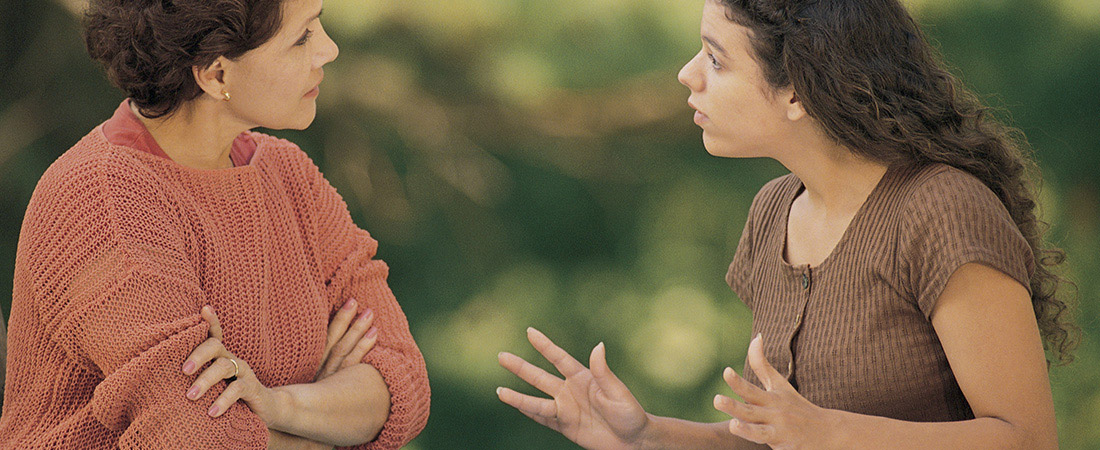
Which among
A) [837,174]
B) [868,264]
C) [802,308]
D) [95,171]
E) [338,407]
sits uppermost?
[837,174]

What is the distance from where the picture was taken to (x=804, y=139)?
5.58 feet

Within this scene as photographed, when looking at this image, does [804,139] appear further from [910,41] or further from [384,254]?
[384,254]

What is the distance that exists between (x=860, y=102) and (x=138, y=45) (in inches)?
46.4

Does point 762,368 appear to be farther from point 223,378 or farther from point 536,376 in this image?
point 223,378

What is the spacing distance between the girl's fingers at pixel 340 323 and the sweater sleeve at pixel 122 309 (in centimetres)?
31

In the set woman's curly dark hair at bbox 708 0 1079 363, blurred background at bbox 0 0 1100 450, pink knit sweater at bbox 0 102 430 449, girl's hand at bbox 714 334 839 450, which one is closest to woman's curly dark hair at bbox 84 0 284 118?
pink knit sweater at bbox 0 102 430 449

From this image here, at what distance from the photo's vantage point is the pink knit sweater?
4.74 feet

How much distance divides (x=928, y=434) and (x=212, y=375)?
43.0 inches

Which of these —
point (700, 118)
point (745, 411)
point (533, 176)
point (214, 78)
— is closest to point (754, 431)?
point (745, 411)

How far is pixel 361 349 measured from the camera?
181 cm

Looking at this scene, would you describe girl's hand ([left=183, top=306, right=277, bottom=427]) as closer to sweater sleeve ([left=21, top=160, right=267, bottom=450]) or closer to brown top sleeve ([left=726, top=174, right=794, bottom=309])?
sweater sleeve ([left=21, top=160, right=267, bottom=450])

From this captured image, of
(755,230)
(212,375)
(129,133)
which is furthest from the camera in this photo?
(755,230)

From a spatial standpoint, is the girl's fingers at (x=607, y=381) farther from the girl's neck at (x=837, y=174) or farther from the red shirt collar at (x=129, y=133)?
the red shirt collar at (x=129, y=133)

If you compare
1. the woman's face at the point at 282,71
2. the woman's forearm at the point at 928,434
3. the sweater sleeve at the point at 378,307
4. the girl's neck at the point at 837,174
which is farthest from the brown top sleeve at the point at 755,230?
the woman's face at the point at 282,71
